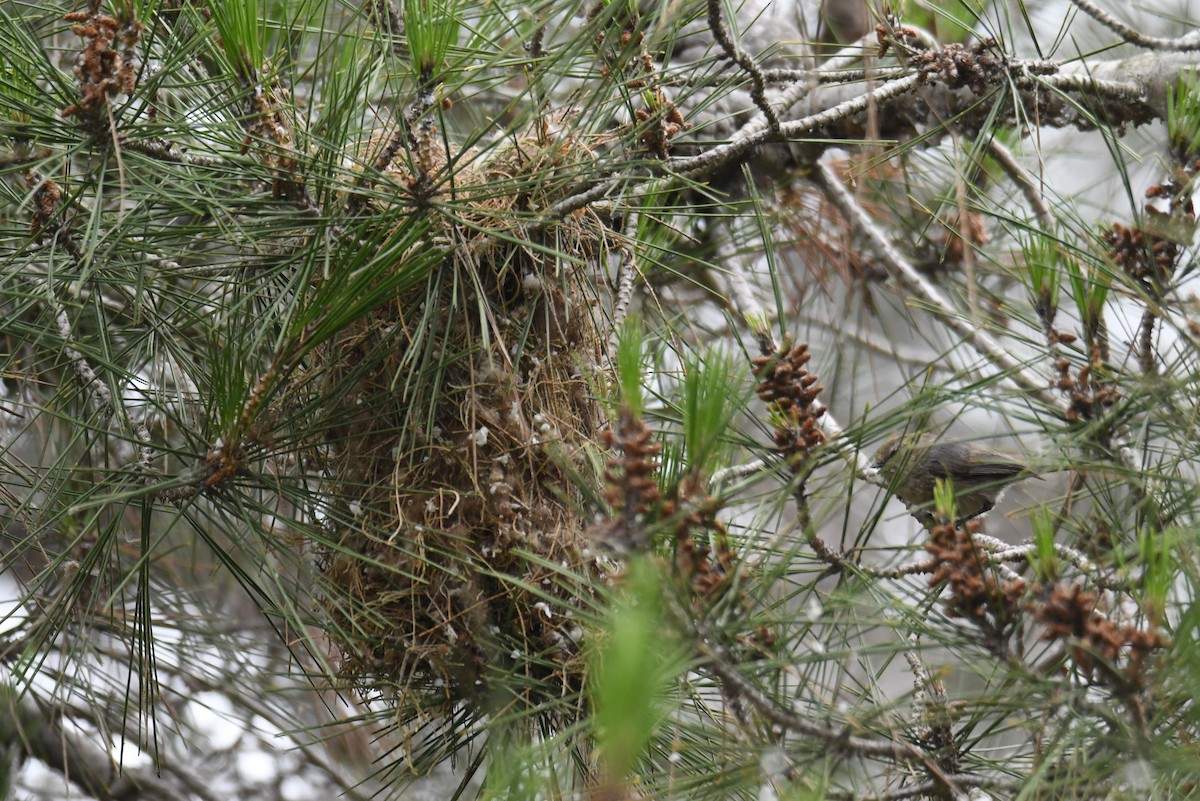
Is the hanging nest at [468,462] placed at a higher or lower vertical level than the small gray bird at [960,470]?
lower

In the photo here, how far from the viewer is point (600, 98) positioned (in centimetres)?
134

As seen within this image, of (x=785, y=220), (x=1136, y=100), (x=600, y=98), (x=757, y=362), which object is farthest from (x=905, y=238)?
(x=757, y=362)

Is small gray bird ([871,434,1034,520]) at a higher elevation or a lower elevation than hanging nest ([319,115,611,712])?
higher

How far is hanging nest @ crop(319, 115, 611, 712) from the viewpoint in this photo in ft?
4.42

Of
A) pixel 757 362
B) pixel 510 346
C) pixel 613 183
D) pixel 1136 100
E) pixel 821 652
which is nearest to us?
pixel 821 652

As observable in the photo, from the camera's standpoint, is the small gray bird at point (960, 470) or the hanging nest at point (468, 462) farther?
the small gray bird at point (960, 470)

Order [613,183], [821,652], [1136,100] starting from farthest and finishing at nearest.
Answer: [1136,100] → [613,183] → [821,652]

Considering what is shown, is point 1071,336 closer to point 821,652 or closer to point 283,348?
point 821,652

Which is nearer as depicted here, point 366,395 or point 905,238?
point 366,395

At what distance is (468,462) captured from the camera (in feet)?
4.58

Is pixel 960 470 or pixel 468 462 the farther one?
pixel 960 470

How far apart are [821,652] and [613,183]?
592 millimetres

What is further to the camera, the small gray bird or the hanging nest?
the small gray bird

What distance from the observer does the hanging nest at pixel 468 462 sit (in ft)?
4.42
